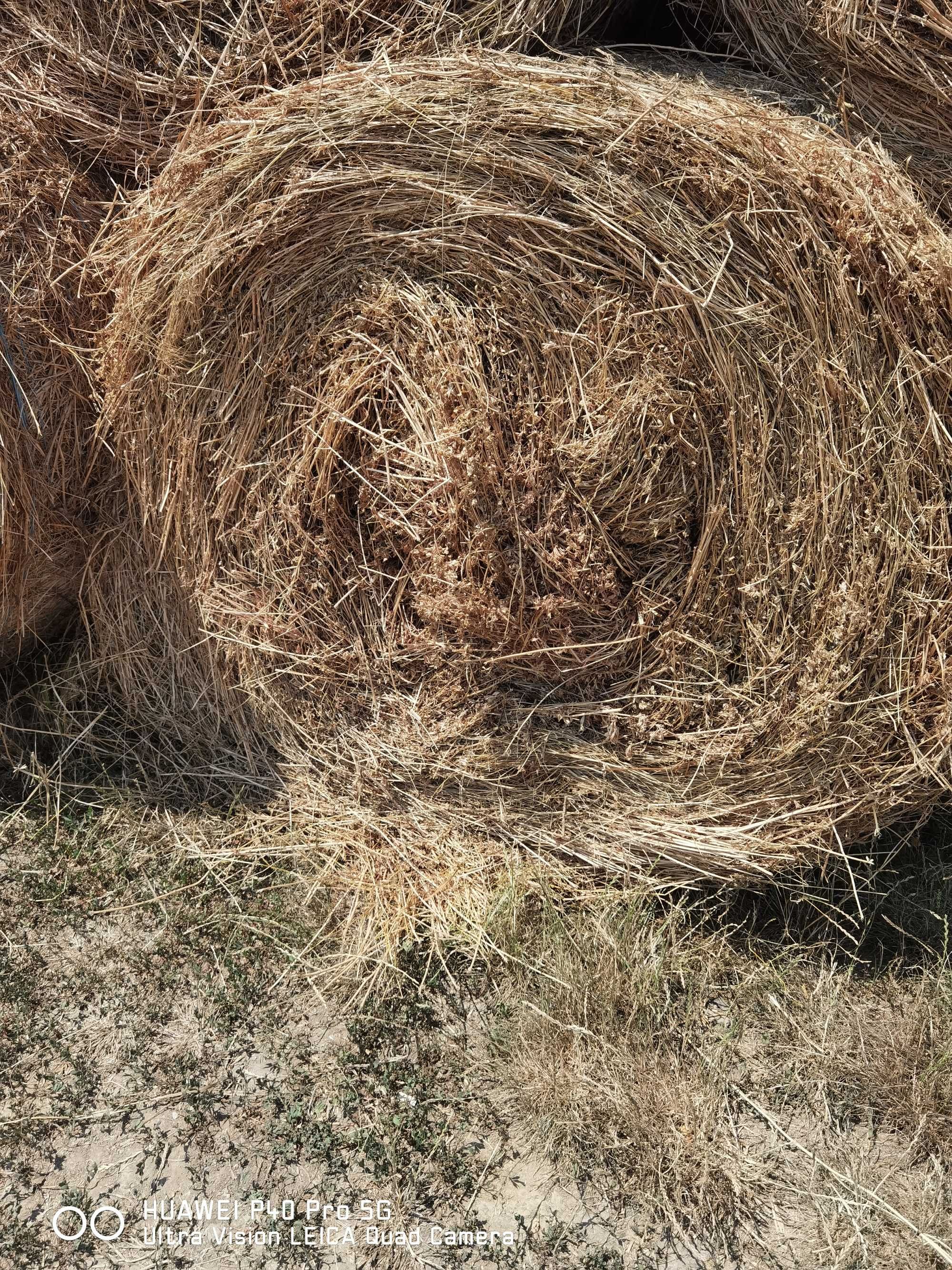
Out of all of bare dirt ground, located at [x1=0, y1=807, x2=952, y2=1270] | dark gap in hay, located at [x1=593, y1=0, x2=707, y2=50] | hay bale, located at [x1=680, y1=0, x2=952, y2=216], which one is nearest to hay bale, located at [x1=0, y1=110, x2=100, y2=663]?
bare dirt ground, located at [x1=0, y1=807, x2=952, y2=1270]

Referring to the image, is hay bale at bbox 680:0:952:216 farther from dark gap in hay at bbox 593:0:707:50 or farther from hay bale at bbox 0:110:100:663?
hay bale at bbox 0:110:100:663

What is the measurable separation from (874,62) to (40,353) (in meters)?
1.70

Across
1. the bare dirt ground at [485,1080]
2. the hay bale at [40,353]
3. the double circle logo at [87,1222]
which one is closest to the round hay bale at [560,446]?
the hay bale at [40,353]

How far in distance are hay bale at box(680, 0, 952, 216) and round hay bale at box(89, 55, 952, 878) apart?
4.6 inches

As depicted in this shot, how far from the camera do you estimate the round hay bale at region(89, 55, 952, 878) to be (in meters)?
1.95

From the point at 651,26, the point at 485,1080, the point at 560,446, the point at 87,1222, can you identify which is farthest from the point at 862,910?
the point at 651,26

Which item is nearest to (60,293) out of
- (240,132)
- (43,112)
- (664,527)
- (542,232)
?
(43,112)

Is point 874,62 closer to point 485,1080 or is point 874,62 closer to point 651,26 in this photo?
point 651,26

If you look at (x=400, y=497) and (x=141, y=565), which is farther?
(x=141, y=565)

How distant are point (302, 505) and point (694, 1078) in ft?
4.47

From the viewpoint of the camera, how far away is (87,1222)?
1822 mm

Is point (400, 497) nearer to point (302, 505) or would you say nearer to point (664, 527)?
point (302, 505)

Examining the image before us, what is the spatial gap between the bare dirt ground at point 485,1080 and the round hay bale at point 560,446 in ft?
0.76

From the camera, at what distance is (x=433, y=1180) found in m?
1.86
